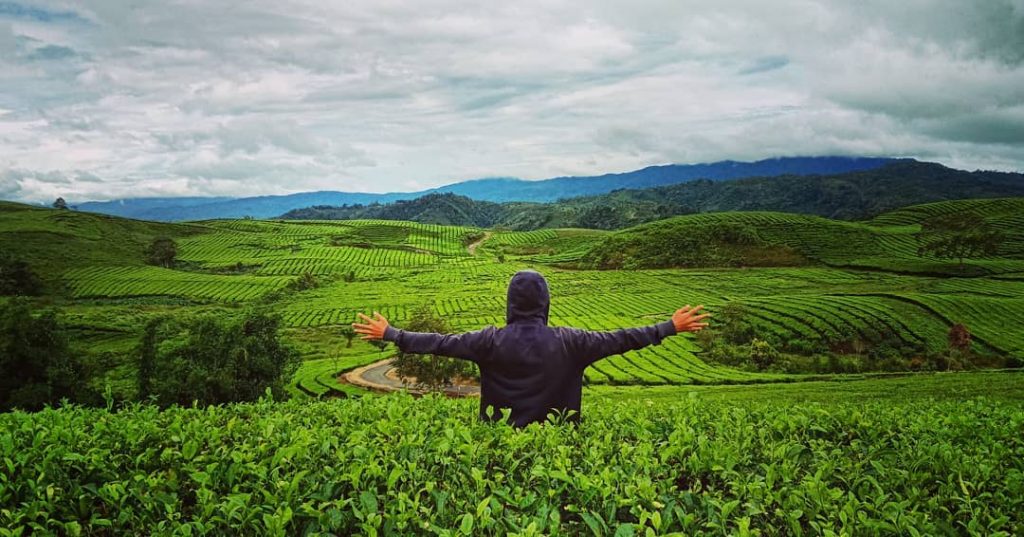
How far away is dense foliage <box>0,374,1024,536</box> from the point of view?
10.9ft

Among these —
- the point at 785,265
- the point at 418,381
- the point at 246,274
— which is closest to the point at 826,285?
the point at 785,265

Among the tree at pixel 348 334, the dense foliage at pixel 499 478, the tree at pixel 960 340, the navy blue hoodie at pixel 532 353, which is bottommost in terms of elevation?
the tree at pixel 348 334

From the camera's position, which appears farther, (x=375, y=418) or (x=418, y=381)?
(x=418, y=381)

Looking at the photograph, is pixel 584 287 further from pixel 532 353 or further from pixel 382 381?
pixel 532 353

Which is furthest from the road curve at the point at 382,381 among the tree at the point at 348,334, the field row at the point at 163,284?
the field row at the point at 163,284

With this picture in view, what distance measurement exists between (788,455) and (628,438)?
1.43m

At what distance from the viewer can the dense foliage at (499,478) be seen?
10.9ft

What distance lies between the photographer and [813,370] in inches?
2267

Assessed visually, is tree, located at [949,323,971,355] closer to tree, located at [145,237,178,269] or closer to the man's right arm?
the man's right arm

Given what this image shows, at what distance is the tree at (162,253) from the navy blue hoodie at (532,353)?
627 ft

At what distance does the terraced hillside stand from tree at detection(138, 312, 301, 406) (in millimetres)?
4266

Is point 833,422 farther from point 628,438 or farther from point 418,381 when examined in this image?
point 418,381

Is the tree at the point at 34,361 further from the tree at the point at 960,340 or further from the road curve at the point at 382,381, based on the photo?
the tree at the point at 960,340

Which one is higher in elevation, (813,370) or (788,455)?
(788,455)
